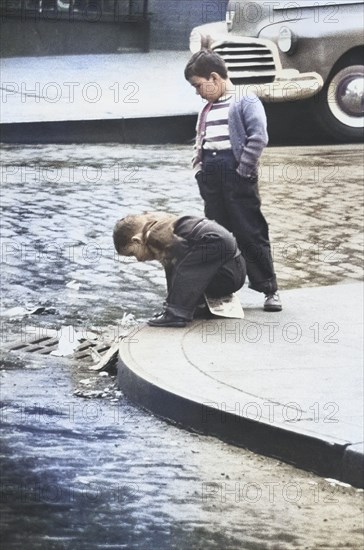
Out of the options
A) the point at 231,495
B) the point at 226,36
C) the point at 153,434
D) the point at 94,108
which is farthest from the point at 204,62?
the point at 94,108

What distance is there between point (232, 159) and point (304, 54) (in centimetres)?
862

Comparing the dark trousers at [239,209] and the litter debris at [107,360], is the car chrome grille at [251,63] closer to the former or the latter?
the dark trousers at [239,209]

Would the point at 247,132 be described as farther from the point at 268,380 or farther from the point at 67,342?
the point at 268,380

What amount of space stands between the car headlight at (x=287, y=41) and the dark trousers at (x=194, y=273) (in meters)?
8.90

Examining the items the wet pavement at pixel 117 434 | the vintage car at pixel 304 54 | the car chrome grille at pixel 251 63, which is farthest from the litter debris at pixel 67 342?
the car chrome grille at pixel 251 63

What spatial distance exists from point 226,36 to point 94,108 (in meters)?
2.46

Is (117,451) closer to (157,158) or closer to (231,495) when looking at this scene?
(231,495)

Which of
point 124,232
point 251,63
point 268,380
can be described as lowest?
point 268,380

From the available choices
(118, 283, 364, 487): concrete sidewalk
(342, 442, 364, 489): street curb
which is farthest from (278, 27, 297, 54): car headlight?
(342, 442, 364, 489): street curb

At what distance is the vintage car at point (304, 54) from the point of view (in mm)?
16453

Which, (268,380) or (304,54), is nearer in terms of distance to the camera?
(268,380)

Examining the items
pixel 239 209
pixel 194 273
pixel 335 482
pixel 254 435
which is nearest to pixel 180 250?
pixel 194 273

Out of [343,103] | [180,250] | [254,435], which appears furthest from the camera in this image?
[343,103]

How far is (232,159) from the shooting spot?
816cm
